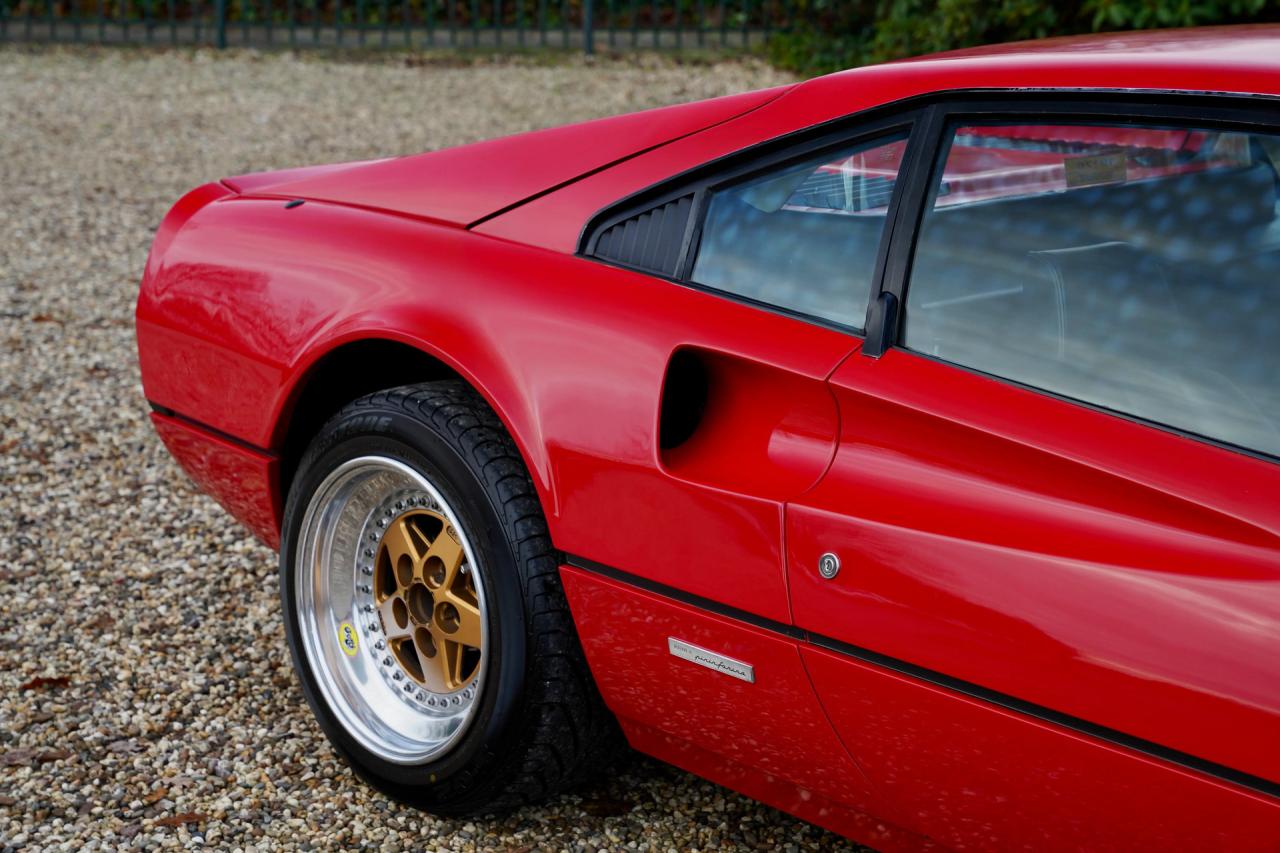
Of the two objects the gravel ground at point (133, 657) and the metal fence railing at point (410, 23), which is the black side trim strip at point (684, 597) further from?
the metal fence railing at point (410, 23)

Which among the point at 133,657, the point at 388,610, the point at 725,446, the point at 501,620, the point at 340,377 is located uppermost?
the point at 725,446

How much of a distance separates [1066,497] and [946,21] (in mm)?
8032

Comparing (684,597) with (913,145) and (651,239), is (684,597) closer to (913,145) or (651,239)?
(651,239)

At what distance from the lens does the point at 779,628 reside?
1.93 m

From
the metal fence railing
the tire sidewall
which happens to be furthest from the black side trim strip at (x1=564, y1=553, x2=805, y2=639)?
the metal fence railing

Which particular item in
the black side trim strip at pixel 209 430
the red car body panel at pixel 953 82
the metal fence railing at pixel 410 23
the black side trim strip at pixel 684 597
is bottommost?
the black side trim strip at pixel 209 430

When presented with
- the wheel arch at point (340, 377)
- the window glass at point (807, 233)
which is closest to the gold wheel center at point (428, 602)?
the wheel arch at point (340, 377)

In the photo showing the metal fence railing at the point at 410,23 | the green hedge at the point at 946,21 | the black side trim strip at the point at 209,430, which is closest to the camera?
the black side trim strip at the point at 209,430

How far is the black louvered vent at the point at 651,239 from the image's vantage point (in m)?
2.16

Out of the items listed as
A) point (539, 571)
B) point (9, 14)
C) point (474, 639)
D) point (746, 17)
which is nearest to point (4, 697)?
point (474, 639)

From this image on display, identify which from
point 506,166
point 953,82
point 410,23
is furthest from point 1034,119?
point 410,23

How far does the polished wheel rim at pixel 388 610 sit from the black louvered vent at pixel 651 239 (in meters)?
0.52

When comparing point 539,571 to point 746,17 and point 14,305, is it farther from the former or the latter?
point 746,17

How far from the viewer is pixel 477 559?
7.54 feet
